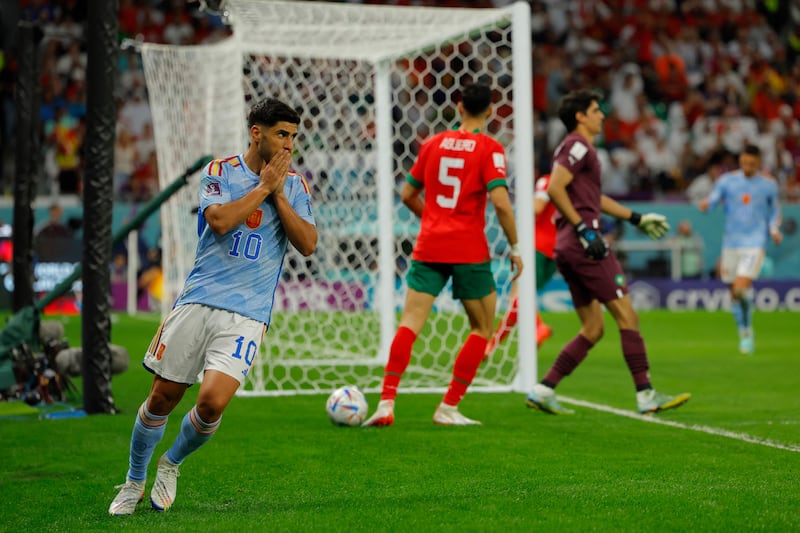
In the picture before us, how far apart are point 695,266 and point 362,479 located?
Answer: 60.1 ft

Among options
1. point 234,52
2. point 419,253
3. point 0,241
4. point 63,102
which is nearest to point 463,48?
point 234,52

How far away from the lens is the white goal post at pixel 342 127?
9562 mm

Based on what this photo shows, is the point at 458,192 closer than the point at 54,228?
Yes

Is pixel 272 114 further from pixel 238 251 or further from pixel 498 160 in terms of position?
pixel 498 160

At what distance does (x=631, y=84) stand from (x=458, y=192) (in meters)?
19.2

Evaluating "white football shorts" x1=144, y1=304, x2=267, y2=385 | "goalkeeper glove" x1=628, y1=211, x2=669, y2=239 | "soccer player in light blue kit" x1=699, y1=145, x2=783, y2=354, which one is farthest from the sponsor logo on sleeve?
"soccer player in light blue kit" x1=699, y1=145, x2=783, y2=354

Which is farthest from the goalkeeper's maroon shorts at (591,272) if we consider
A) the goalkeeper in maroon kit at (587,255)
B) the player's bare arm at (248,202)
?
the player's bare arm at (248,202)

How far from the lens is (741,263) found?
14.0m

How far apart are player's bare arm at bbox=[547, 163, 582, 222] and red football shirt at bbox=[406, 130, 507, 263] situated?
46cm

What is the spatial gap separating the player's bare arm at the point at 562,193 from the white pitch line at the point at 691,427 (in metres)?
1.38

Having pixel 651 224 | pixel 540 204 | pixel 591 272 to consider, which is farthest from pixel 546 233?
pixel 591 272

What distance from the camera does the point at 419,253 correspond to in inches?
300

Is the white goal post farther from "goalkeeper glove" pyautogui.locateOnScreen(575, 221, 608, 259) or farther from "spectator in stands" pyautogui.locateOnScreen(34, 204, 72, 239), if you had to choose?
"spectator in stands" pyautogui.locateOnScreen(34, 204, 72, 239)

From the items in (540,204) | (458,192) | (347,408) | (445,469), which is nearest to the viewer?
(445,469)
